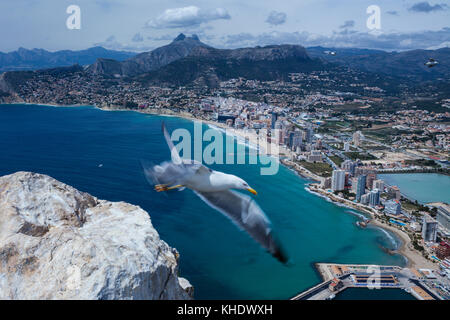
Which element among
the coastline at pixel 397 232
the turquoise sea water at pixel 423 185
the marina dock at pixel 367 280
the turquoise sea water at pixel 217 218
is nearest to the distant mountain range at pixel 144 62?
the turquoise sea water at pixel 217 218

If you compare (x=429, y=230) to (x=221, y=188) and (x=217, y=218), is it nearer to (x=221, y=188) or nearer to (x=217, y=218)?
(x=217, y=218)

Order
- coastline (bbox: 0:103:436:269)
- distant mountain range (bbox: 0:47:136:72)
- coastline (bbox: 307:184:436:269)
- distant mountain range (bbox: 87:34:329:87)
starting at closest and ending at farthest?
coastline (bbox: 307:184:436:269)
coastline (bbox: 0:103:436:269)
distant mountain range (bbox: 87:34:329:87)
distant mountain range (bbox: 0:47:136:72)

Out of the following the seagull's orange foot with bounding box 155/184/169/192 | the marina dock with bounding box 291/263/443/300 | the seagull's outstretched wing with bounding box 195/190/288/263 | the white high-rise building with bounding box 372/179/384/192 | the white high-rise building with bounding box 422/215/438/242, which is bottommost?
the marina dock with bounding box 291/263/443/300

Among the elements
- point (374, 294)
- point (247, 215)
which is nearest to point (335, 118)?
point (374, 294)

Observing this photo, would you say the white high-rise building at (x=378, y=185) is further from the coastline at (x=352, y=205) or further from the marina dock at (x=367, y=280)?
the marina dock at (x=367, y=280)

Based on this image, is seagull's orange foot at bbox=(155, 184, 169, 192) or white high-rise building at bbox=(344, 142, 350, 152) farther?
white high-rise building at bbox=(344, 142, 350, 152)

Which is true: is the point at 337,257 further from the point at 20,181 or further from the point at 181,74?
the point at 181,74

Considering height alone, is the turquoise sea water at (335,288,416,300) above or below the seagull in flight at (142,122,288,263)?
below

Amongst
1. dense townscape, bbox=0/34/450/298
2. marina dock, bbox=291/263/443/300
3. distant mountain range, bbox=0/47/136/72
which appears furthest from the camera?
distant mountain range, bbox=0/47/136/72

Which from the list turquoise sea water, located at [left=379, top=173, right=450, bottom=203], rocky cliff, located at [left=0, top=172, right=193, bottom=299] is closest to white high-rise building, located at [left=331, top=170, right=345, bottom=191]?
turquoise sea water, located at [left=379, top=173, right=450, bottom=203]

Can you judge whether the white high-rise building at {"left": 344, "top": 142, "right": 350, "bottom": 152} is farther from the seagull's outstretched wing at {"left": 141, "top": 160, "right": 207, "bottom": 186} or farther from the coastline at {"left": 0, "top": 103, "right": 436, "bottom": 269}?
the seagull's outstretched wing at {"left": 141, "top": 160, "right": 207, "bottom": 186}
